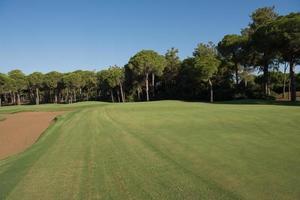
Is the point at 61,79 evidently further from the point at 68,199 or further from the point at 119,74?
the point at 68,199

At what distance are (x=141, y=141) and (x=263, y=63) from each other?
4501 centimetres

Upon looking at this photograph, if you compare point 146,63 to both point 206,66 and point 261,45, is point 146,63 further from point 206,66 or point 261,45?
point 261,45

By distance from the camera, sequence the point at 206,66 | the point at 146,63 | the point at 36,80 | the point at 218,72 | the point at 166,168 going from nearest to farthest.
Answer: the point at 166,168, the point at 206,66, the point at 218,72, the point at 146,63, the point at 36,80

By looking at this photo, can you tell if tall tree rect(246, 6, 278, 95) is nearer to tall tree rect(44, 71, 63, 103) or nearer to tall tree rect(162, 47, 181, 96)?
tall tree rect(162, 47, 181, 96)

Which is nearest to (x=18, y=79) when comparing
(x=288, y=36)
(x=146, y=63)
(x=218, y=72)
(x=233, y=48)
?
(x=146, y=63)

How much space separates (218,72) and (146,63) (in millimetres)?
16250

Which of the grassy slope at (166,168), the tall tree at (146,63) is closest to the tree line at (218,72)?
the tall tree at (146,63)

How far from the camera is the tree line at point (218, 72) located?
4247cm

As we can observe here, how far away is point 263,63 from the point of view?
53.7 m

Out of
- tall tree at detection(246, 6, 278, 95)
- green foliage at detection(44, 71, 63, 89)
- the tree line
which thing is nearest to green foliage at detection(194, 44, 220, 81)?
the tree line

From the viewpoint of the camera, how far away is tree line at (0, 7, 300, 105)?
139 feet

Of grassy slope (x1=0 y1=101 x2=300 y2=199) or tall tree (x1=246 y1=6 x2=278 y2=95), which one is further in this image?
tall tree (x1=246 y1=6 x2=278 y2=95)

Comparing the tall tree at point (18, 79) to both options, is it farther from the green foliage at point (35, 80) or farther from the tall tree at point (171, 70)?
the tall tree at point (171, 70)

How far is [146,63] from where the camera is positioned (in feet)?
232
